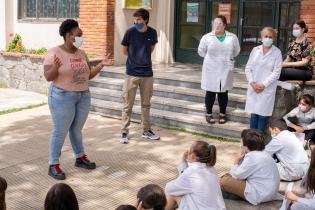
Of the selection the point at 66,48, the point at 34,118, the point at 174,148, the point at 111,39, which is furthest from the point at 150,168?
the point at 111,39

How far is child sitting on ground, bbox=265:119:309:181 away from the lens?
538 cm

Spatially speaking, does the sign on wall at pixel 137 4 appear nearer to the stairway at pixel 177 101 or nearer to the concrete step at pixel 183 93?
the stairway at pixel 177 101

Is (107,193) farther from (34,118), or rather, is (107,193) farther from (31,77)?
(31,77)

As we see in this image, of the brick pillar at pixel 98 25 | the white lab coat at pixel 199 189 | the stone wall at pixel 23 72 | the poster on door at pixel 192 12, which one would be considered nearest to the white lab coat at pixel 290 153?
the white lab coat at pixel 199 189

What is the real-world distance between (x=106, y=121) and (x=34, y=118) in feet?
4.31

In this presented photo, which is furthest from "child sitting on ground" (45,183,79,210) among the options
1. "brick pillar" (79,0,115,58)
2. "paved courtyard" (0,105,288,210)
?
"brick pillar" (79,0,115,58)

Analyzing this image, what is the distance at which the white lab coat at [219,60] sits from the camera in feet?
24.1

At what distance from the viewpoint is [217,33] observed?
7320mm

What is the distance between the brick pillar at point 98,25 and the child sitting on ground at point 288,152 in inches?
219

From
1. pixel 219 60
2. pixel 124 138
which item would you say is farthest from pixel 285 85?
pixel 124 138

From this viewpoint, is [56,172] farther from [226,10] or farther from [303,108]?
[226,10]

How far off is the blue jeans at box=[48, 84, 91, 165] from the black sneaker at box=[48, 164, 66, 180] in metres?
0.05

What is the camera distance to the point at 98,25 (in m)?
10.3

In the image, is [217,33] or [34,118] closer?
[217,33]
